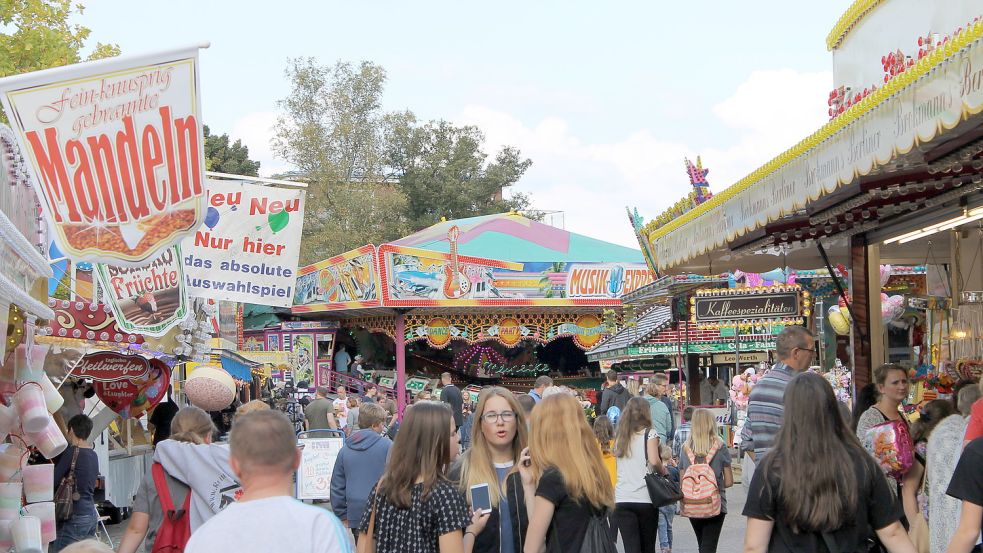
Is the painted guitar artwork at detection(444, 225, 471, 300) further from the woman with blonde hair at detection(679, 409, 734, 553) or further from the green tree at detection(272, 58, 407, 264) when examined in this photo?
the woman with blonde hair at detection(679, 409, 734, 553)

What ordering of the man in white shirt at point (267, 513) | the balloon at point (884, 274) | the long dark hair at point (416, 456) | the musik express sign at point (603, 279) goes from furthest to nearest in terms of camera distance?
the musik express sign at point (603, 279) < the balloon at point (884, 274) < the long dark hair at point (416, 456) < the man in white shirt at point (267, 513)

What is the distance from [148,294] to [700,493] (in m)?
5.52

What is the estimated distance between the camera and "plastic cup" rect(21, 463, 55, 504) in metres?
7.42

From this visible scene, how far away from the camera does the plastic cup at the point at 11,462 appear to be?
6.96m

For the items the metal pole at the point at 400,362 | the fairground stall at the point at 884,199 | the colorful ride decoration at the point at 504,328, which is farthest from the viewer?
the colorful ride decoration at the point at 504,328

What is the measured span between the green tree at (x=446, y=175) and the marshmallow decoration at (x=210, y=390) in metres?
38.3

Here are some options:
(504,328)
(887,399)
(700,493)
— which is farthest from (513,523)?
(504,328)

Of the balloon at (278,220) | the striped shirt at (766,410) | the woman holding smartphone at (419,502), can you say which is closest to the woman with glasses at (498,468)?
the woman holding smartphone at (419,502)

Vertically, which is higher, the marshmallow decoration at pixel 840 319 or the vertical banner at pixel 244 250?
the vertical banner at pixel 244 250

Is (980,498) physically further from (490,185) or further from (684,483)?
(490,185)

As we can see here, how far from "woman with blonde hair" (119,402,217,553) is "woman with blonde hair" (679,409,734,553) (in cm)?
363

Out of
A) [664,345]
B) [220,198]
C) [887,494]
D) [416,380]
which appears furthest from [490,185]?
[887,494]

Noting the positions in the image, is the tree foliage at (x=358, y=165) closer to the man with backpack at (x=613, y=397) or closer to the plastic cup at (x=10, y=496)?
the man with backpack at (x=613, y=397)

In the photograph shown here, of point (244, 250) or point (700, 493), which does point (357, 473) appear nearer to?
point (700, 493)
